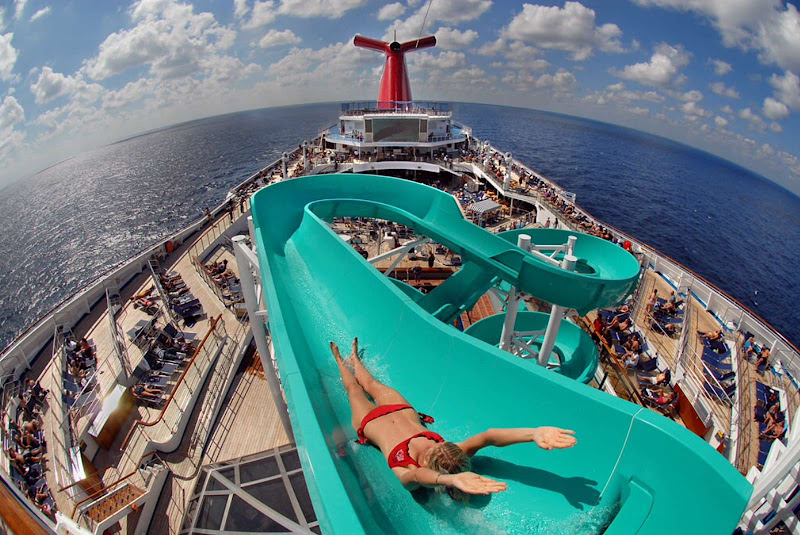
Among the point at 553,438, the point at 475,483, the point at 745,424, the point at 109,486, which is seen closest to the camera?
the point at 475,483

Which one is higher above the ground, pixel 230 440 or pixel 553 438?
pixel 553 438

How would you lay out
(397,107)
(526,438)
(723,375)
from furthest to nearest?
(397,107) < (723,375) < (526,438)

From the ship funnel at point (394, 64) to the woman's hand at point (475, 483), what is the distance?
37.4 meters

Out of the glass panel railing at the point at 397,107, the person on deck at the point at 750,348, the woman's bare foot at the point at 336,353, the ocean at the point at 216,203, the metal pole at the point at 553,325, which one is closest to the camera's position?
the woman's bare foot at the point at 336,353

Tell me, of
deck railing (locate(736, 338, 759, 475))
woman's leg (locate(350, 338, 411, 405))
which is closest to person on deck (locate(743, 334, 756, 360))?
deck railing (locate(736, 338, 759, 475))

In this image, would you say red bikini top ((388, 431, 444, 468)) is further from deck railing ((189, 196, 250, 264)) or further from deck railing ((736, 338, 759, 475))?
deck railing ((189, 196, 250, 264))

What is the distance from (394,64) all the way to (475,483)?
40253 mm

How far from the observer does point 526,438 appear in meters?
3.36

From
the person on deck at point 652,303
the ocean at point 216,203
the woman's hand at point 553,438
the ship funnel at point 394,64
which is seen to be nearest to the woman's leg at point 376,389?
the woman's hand at point 553,438

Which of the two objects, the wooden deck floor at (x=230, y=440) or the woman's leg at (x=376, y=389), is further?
the wooden deck floor at (x=230, y=440)

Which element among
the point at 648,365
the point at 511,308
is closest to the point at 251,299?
the point at 511,308

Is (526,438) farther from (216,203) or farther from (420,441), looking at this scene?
(216,203)

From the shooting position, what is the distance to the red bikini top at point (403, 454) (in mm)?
3642

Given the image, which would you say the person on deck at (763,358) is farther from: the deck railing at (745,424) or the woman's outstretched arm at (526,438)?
the woman's outstretched arm at (526,438)
